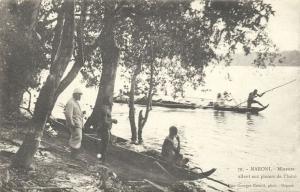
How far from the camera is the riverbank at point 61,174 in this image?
4938mm

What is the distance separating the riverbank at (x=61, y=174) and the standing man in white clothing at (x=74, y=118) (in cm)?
29

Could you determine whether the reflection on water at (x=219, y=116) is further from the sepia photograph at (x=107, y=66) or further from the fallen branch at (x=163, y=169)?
the fallen branch at (x=163, y=169)

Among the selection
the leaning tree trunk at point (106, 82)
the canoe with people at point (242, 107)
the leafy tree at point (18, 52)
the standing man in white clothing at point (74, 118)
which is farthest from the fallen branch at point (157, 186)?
the canoe with people at point (242, 107)

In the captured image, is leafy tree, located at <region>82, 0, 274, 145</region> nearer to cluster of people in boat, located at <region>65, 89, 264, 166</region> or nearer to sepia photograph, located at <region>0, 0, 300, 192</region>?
sepia photograph, located at <region>0, 0, 300, 192</region>

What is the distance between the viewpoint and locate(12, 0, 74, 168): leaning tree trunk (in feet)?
17.0

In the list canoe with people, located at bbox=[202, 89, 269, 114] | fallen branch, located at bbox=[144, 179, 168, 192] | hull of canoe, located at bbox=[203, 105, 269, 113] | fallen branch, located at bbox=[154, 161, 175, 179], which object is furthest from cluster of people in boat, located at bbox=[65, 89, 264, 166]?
hull of canoe, located at bbox=[203, 105, 269, 113]

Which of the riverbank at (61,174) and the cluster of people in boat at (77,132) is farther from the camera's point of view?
the cluster of people in boat at (77,132)

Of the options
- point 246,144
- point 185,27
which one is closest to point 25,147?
point 185,27

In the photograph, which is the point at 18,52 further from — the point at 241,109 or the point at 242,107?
the point at 242,107

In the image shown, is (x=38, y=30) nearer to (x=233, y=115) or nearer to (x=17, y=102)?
(x=17, y=102)

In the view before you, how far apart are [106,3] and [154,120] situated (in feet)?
44.2

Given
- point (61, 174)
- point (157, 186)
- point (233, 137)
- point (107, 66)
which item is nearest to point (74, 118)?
point (61, 174)

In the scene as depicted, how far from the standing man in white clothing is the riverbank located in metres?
0.29

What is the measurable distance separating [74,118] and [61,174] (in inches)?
44.3
